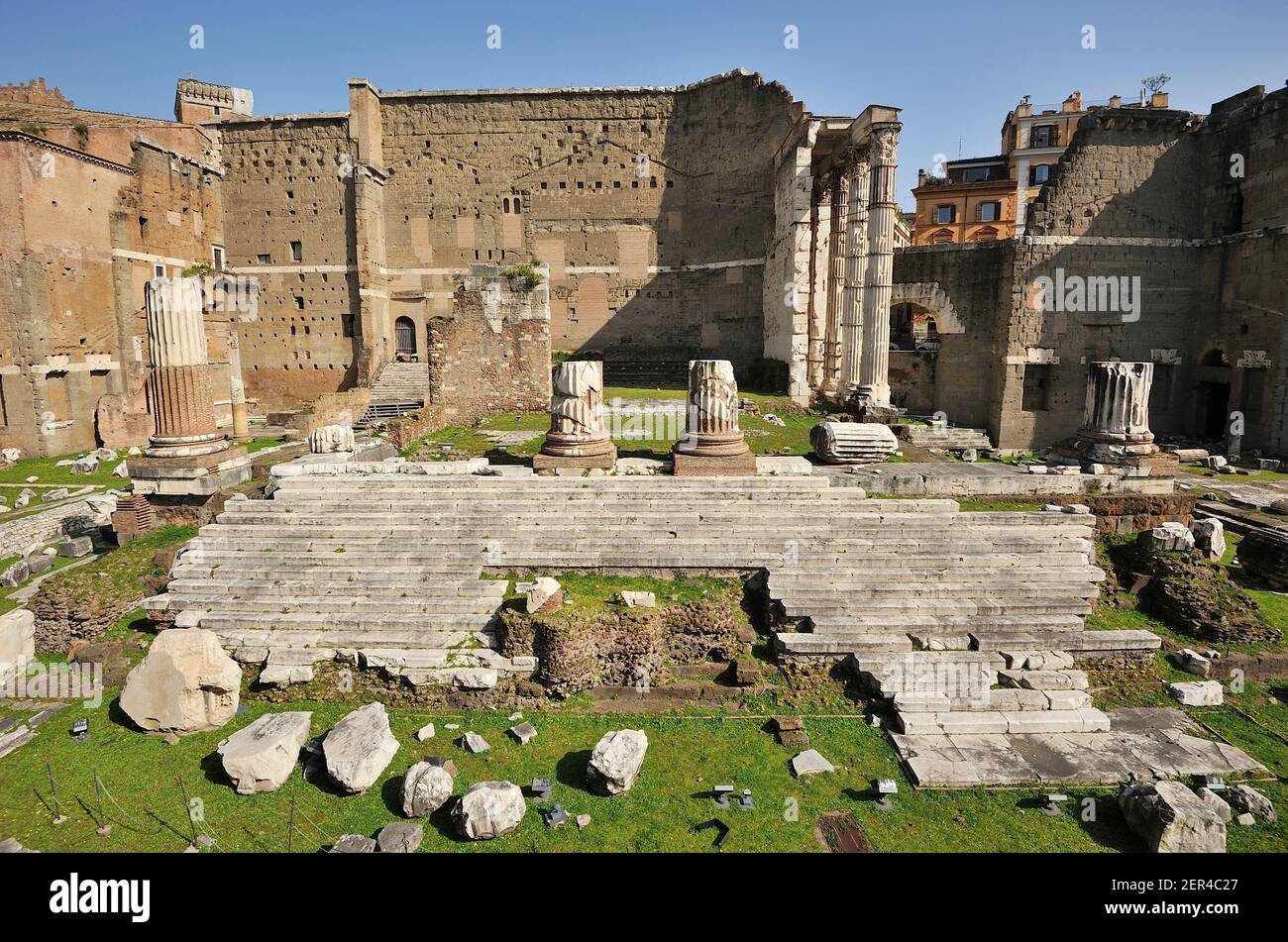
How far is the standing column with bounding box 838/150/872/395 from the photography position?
18312 mm

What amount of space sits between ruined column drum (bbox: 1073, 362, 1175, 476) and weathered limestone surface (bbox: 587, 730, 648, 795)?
33.4ft

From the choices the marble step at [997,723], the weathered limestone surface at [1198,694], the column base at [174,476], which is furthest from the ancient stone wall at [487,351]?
the weathered limestone surface at [1198,694]

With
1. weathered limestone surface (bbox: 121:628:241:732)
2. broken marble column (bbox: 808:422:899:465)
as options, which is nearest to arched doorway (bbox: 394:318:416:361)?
broken marble column (bbox: 808:422:899:465)

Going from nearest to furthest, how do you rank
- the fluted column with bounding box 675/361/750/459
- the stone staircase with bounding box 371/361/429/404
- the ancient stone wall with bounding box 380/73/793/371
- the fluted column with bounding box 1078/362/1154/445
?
the fluted column with bounding box 675/361/750/459 < the fluted column with bounding box 1078/362/1154/445 < the stone staircase with bounding box 371/361/429/404 < the ancient stone wall with bounding box 380/73/793/371

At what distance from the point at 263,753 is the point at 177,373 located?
8751mm

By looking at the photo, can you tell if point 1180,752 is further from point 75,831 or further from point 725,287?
point 725,287

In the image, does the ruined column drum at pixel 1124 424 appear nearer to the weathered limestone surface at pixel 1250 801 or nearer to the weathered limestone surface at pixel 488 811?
the weathered limestone surface at pixel 1250 801

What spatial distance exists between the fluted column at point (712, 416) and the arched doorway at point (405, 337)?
67.6 ft

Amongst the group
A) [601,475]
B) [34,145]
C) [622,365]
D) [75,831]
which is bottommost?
[75,831]

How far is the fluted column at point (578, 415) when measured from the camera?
447 inches

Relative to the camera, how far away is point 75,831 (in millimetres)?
5473

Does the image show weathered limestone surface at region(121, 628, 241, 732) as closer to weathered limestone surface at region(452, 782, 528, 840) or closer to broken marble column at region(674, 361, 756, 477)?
weathered limestone surface at region(452, 782, 528, 840)

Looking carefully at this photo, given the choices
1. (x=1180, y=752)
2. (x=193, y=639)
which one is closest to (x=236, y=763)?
(x=193, y=639)
